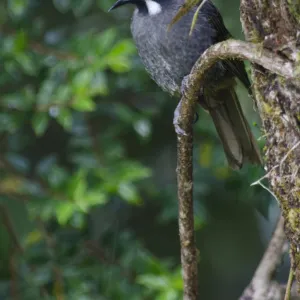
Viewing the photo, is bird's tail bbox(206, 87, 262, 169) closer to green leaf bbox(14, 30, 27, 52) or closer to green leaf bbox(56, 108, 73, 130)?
green leaf bbox(56, 108, 73, 130)

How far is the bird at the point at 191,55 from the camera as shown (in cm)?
276

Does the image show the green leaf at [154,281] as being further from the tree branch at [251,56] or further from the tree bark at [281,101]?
the tree branch at [251,56]

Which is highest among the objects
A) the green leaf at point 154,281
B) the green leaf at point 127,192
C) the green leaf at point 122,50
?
the green leaf at point 122,50

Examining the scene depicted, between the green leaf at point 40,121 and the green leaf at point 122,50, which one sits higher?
the green leaf at point 122,50

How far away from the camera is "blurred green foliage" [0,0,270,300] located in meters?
3.20

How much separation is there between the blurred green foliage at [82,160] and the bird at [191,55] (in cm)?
16

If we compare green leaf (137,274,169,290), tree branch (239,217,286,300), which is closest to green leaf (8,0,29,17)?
green leaf (137,274,169,290)

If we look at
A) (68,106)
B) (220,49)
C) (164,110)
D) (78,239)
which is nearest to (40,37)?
(68,106)

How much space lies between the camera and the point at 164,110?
388 cm

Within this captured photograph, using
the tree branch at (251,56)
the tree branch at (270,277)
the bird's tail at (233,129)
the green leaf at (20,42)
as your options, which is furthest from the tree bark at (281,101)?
the green leaf at (20,42)

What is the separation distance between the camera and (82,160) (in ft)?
11.1

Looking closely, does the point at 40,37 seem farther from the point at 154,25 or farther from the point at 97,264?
the point at 97,264

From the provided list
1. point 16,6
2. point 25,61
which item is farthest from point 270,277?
point 16,6

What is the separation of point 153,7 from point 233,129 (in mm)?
624
